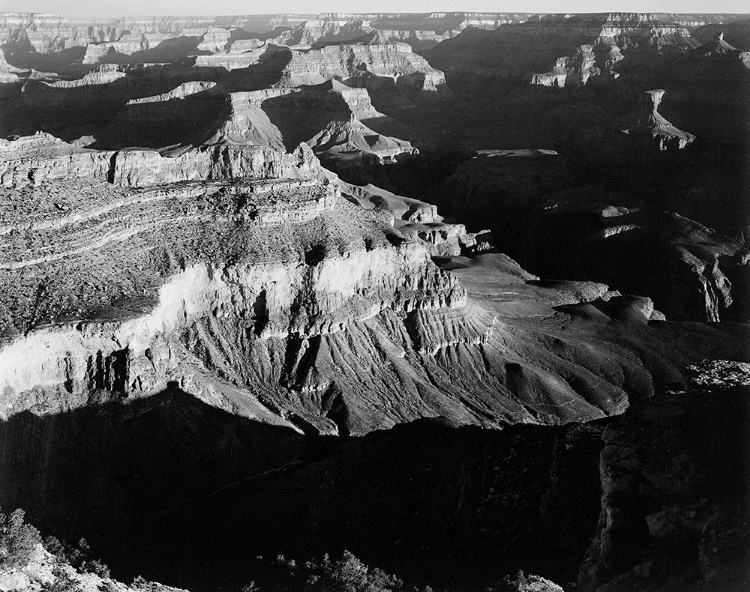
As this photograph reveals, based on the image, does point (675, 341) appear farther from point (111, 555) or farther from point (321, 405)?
point (111, 555)

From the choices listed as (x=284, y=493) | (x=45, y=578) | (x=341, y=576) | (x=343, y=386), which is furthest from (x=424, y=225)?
(x=45, y=578)

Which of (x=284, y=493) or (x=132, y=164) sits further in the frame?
(x=132, y=164)

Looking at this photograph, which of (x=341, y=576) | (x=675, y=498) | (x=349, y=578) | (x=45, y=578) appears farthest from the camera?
(x=341, y=576)

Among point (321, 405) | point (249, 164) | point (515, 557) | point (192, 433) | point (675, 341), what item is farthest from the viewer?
point (249, 164)

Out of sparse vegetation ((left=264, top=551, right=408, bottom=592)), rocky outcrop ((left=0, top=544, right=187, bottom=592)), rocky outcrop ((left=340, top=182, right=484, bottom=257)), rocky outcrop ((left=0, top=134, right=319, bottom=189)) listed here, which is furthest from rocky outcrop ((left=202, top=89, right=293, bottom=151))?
rocky outcrop ((left=0, top=544, right=187, bottom=592))

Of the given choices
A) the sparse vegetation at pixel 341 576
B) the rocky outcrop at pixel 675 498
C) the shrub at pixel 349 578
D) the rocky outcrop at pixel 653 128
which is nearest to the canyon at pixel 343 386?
the rocky outcrop at pixel 675 498

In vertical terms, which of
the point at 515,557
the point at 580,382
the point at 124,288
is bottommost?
the point at 580,382

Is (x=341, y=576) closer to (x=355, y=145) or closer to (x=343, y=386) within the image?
(x=343, y=386)

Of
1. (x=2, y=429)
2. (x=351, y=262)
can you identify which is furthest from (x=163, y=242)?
(x=2, y=429)
